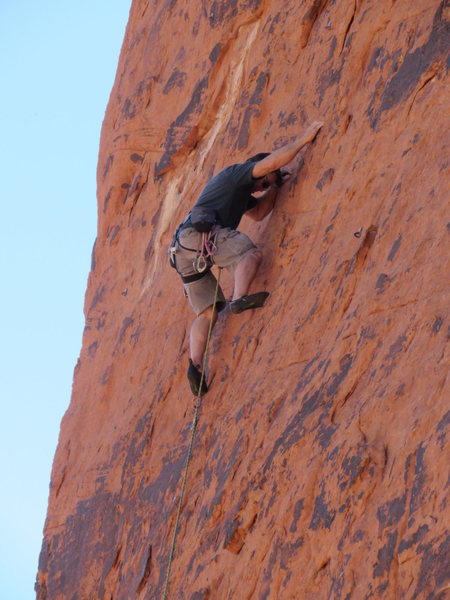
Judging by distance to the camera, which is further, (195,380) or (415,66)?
(195,380)

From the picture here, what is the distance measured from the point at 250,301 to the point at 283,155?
4.33 ft

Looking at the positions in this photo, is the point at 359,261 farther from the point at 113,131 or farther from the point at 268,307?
the point at 113,131

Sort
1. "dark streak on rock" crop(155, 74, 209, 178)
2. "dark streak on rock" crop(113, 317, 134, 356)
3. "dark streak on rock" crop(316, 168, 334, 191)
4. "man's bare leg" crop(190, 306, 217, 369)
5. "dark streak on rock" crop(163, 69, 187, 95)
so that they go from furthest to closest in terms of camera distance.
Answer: "dark streak on rock" crop(163, 69, 187, 95)
"dark streak on rock" crop(155, 74, 209, 178)
"dark streak on rock" crop(113, 317, 134, 356)
"man's bare leg" crop(190, 306, 217, 369)
"dark streak on rock" crop(316, 168, 334, 191)

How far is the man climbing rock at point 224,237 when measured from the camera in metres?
9.02

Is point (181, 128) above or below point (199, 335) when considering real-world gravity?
above

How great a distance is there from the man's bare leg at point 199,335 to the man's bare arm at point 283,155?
139 centimetres

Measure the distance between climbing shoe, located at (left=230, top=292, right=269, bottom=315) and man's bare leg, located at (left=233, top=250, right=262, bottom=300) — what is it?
0.08 meters

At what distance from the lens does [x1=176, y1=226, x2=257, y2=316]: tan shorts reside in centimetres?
920

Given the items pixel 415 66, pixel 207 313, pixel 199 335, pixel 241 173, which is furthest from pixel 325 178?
pixel 199 335

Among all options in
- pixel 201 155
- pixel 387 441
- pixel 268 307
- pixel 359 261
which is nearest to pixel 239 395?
pixel 268 307

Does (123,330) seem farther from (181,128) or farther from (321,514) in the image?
(321,514)

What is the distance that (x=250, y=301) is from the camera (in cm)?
884

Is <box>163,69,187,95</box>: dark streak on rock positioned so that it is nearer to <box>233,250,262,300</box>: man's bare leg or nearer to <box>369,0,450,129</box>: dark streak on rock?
<box>233,250,262,300</box>: man's bare leg

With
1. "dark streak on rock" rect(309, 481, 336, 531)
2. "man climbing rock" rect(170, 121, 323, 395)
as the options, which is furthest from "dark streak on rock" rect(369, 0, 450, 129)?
"dark streak on rock" rect(309, 481, 336, 531)
